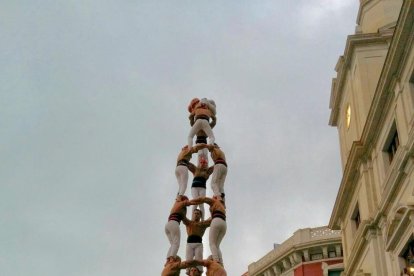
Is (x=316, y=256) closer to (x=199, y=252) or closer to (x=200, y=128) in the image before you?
(x=200, y=128)

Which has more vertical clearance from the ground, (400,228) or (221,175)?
(400,228)

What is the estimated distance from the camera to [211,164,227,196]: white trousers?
15162mm

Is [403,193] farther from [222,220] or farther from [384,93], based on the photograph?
[222,220]

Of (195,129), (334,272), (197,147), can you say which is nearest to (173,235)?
(197,147)

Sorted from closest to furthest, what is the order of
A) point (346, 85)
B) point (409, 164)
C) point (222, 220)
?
point (222, 220)
point (409, 164)
point (346, 85)

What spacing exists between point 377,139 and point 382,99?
2049 mm

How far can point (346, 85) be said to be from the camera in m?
33.2

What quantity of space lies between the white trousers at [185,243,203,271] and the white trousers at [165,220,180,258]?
0.23 meters

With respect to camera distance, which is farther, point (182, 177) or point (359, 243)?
point (359, 243)

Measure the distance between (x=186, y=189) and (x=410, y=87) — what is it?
1187 centimetres

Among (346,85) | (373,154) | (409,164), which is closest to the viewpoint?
(409,164)

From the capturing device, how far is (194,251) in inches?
547

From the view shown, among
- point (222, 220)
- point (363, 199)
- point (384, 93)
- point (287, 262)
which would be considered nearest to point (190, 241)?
point (222, 220)

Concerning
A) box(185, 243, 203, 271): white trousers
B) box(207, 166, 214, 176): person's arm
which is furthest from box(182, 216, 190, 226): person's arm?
box(207, 166, 214, 176): person's arm
